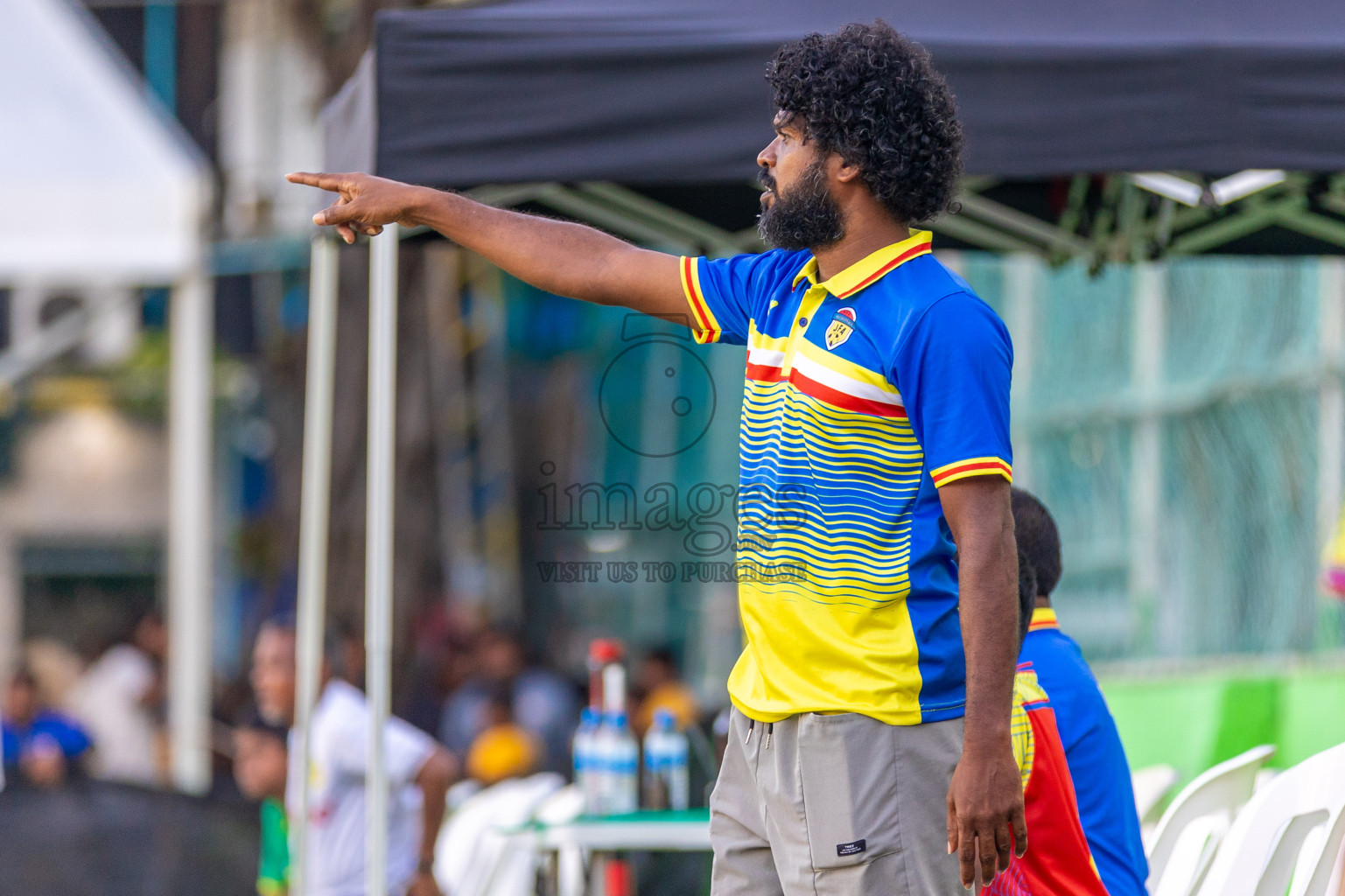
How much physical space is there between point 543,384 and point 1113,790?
717 inches

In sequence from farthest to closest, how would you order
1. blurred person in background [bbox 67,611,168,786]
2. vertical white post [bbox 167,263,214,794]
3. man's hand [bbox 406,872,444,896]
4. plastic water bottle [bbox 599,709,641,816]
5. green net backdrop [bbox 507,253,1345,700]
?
1. vertical white post [bbox 167,263,214,794]
2. blurred person in background [bbox 67,611,168,786]
3. green net backdrop [bbox 507,253,1345,700]
4. man's hand [bbox 406,872,444,896]
5. plastic water bottle [bbox 599,709,641,816]

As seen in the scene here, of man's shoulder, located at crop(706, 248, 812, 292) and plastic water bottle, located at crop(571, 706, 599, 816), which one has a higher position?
man's shoulder, located at crop(706, 248, 812, 292)

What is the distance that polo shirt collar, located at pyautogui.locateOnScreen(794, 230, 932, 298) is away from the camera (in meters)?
2.45

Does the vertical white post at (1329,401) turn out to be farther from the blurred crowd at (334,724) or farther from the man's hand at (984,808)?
the man's hand at (984,808)

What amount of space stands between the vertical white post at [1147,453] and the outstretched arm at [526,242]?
552cm

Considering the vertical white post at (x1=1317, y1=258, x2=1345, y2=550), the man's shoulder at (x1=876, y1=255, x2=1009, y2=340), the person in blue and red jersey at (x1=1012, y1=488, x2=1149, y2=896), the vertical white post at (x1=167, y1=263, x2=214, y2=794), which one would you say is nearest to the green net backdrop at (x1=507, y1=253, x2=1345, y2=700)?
the vertical white post at (x1=1317, y1=258, x2=1345, y2=550)

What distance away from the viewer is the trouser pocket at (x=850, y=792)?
232 centimetres

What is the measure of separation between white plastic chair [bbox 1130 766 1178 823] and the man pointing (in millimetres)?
2271

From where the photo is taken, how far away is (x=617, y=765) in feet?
16.5

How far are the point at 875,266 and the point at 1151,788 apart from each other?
Answer: 2.75 meters

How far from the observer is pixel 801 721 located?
7.84 ft

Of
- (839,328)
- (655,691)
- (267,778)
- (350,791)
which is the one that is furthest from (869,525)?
(655,691)

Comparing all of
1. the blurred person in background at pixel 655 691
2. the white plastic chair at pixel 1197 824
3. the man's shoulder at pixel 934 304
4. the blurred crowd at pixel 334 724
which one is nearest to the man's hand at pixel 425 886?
the blurred crowd at pixel 334 724

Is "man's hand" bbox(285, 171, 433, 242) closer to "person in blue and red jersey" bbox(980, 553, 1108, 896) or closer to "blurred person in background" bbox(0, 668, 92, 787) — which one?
"person in blue and red jersey" bbox(980, 553, 1108, 896)
